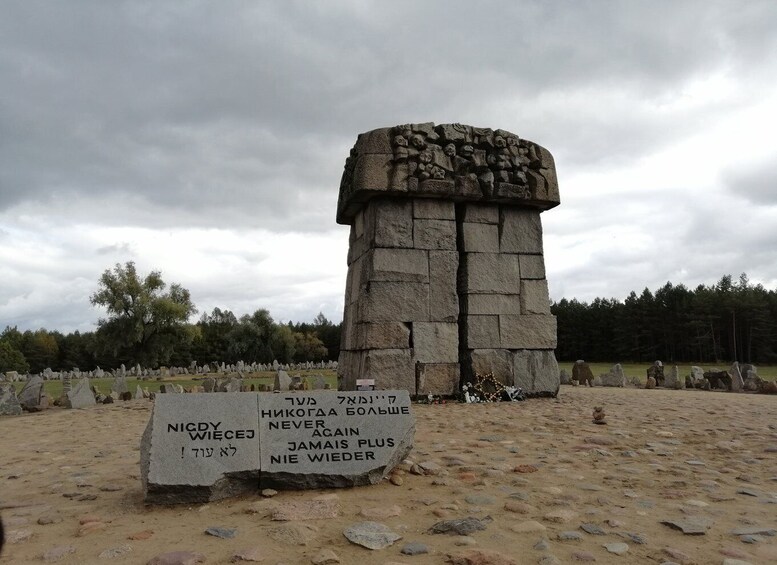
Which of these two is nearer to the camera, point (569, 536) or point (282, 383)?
point (569, 536)

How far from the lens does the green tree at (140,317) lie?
44.0m

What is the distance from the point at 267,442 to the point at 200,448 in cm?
47

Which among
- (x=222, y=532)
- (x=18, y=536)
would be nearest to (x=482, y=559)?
(x=222, y=532)

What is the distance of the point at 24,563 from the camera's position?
310 cm

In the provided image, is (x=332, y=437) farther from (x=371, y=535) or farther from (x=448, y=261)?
(x=448, y=261)

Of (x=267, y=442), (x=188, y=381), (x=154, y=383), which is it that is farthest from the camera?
(x=188, y=381)

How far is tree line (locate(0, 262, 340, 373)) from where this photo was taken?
145 feet

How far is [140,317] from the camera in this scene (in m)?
43.9

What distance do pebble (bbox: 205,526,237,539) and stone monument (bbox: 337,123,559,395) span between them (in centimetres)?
560

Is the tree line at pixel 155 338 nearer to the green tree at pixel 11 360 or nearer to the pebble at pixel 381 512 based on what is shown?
the green tree at pixel 11 360

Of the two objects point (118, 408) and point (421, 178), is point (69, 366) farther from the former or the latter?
point (421, 178)

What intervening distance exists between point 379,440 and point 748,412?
6145 millimetres

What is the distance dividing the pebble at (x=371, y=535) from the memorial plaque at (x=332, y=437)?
2.89 feet

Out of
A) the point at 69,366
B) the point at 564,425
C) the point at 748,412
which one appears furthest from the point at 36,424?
the point at 69,366
